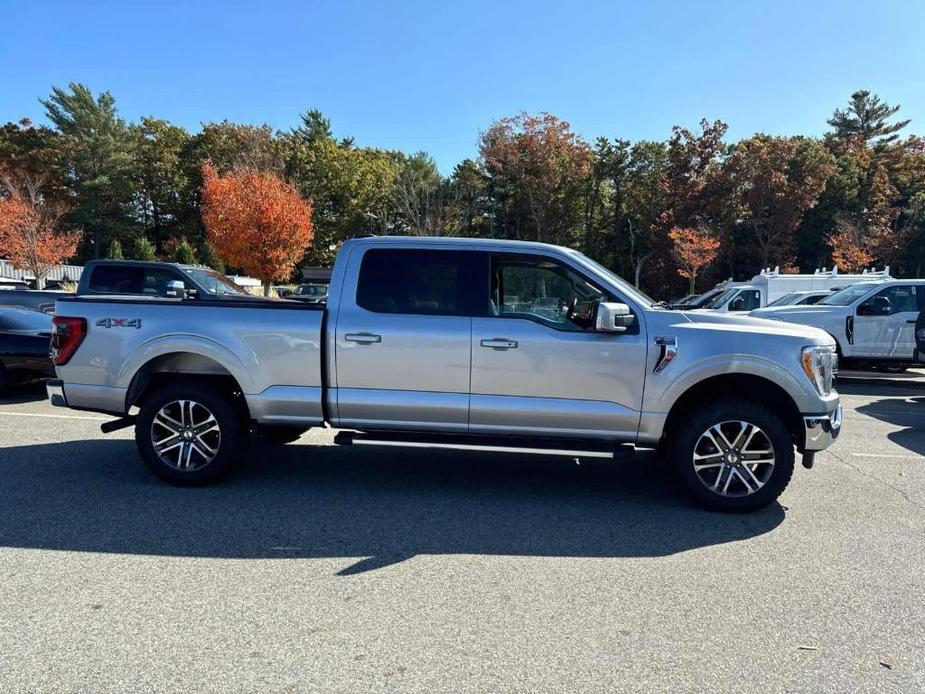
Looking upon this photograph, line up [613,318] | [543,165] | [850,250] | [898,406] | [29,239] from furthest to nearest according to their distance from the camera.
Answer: [543,165] < [850,250] < [29,239] < [898,406] < [613,318]

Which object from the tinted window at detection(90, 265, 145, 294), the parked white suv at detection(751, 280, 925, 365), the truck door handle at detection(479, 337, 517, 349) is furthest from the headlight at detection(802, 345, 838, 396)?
the tinted window at detection(90, 265, 145, 294)

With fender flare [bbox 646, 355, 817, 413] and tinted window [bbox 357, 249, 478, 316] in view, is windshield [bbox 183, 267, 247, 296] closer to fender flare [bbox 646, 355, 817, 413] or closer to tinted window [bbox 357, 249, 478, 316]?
tinted window [bbox 357, 249, 478, 316]

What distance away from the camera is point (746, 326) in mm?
4688

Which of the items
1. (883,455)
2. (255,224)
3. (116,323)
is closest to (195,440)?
(116,323)

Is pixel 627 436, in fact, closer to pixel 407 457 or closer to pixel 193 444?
pixel 407 457

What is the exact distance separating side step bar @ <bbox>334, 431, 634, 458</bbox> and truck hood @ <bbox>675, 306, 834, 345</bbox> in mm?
1097

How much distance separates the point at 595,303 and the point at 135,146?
5831cm

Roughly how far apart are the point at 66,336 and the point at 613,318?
4.50 m

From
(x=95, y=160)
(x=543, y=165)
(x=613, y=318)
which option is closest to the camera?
(x=613, y=318)

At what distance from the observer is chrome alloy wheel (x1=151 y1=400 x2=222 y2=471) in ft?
16.5

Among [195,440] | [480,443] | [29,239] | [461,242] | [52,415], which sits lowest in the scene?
[52,415]

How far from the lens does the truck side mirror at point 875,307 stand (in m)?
11.4

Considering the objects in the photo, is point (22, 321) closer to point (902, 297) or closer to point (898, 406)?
point (898, 406)

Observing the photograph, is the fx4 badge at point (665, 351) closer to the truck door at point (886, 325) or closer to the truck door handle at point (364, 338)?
the truck door handle at point (364, 338)
